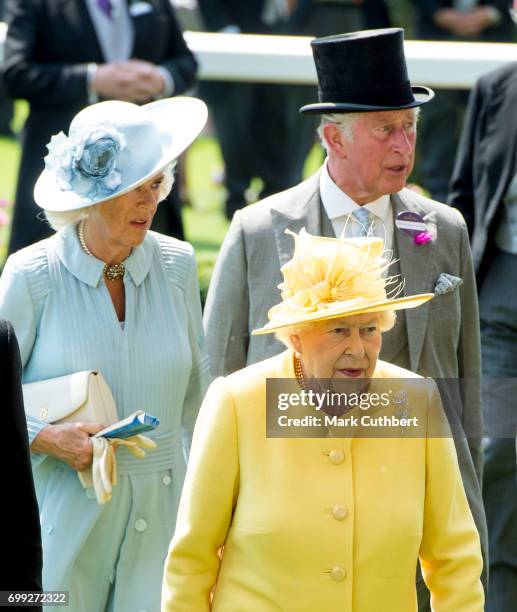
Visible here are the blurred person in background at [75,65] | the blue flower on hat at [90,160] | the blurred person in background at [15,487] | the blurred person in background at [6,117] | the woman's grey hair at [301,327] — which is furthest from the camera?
the blurred person in background at [6,117]

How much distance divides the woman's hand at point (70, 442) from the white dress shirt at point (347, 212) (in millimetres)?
1076

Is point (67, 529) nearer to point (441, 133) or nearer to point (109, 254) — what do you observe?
point (109, 254)

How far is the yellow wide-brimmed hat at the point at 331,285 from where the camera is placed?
4.41 metres

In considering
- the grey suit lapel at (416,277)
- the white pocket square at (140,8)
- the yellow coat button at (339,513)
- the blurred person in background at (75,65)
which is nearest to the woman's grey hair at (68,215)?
the grey suit lapel at (416,277)

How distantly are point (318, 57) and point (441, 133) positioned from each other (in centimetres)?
555

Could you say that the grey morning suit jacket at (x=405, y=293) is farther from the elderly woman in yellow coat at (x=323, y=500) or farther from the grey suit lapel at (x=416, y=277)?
the elderly woman in yellow coat at (x=323, y=500)

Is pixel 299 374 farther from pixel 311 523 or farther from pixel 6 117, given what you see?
pixel 6 117

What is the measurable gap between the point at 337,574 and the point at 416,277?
5.02 feet

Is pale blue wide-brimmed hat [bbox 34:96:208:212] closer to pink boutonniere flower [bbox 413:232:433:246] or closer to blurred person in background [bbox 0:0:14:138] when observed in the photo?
pink boutonniere flower [bbox 413:232:433:246]

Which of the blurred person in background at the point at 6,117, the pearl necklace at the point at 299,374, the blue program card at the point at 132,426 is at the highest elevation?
the pearl necklace at the point at 299,374

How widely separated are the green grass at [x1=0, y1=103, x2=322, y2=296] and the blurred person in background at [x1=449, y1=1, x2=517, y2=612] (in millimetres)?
1994

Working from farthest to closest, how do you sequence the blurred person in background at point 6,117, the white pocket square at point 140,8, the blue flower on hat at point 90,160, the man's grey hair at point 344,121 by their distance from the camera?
the blurred person in background at point 6,117 → the white pocket square at point 140,8 → the man's grey hair at point 344,121 → the blue flower on hat at point 90,160

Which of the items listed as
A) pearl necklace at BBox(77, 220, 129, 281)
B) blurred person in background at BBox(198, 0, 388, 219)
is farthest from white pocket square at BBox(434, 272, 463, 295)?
blurred person in background at BBox(198, 0, 388, 219)

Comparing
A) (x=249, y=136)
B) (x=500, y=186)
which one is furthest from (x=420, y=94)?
(x=249, y=136)
